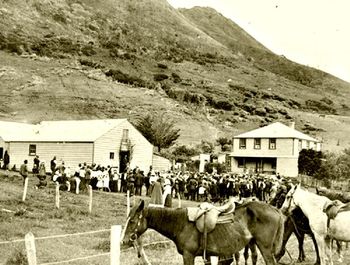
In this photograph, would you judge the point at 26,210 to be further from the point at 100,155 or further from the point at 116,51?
the point at 116,51

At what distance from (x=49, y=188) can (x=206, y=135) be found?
61575 mm

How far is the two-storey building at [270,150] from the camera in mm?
63500

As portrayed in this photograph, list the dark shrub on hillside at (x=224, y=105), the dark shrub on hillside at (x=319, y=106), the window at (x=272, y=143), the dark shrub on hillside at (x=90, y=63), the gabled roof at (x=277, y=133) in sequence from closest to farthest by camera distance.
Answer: the gabled roof at (x=277, y=133) → the window at (x=272, y=143) → the dark shrub on hillside at (x=224, y=105) → the dark shrub on hillside at (x=90, y=63) → the dark shrub on hillside at (x=319, y=106)

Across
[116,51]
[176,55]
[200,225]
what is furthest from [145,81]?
[200,225]

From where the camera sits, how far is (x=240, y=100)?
420 ft

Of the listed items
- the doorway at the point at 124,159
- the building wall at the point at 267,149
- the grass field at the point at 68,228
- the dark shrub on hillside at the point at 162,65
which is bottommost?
the grass field at the point at 68,228

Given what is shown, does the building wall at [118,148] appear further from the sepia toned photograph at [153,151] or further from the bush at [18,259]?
the bush at [18,259]

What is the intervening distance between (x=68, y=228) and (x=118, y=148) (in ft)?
89.3

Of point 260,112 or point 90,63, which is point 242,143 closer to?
point 260,112

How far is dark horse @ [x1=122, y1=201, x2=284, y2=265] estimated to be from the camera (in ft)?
33.4

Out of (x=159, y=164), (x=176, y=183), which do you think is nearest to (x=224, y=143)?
(x=159, y=164)

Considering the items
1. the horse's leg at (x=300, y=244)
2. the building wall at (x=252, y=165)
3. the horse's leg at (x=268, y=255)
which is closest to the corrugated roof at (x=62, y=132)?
the building wall at (x=252, y=165)

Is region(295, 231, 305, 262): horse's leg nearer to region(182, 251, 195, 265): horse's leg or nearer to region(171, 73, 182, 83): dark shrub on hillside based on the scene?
region(182, 251, 195, 265): horse's leg

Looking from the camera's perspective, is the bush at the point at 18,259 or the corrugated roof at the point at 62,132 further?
the corrugated roof at the point at 62,132
